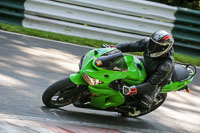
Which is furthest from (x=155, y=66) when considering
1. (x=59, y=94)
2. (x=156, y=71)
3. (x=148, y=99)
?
(x=59, y=94)

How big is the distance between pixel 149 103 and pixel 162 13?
5.24 m

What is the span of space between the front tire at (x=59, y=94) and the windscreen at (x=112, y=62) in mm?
466

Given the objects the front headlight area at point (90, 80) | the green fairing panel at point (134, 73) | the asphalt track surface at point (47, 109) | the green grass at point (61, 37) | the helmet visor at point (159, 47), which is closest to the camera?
the asphalt track surface at point (47, 109)

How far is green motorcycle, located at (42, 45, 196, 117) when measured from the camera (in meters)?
4.67

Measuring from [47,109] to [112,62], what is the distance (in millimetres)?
1116

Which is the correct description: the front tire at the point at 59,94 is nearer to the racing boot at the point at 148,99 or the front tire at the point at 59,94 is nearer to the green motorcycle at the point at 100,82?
the green motorcycle at the point at 100,82

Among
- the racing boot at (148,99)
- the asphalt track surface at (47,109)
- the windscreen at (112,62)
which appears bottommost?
the asphalt track surface at (47,109)

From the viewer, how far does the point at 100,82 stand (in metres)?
4.68

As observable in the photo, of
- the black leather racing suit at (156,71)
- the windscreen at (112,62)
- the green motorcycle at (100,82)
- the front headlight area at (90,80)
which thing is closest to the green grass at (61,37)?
the green motorcycle at (100,82)

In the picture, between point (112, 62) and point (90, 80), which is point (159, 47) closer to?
point (112, 62)

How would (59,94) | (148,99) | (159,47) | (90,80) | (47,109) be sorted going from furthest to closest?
1. (148,99)
2. (47,109)
3. (59,94)
4. (159,47)
5. (90,80)

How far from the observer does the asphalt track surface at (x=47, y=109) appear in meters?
4.48

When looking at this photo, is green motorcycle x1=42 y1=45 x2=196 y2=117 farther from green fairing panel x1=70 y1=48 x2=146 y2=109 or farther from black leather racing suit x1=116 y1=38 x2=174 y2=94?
black leather racing suit x1=116 y1=38 x2=174 y2=94

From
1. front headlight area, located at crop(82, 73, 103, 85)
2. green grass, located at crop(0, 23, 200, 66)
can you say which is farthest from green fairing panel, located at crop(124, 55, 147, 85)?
green grass, located at crop(0, 23, 200, 66)
